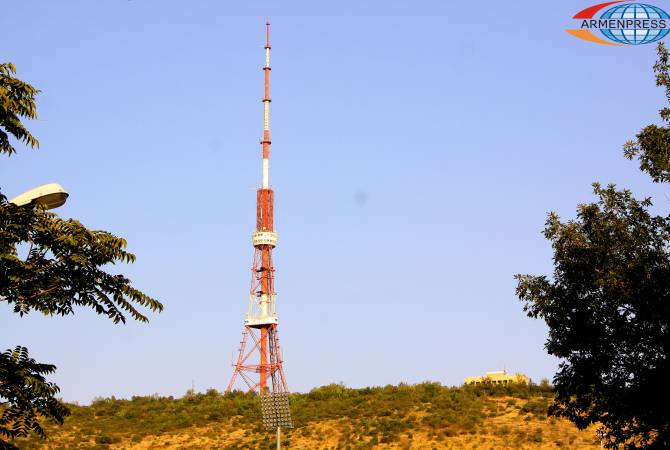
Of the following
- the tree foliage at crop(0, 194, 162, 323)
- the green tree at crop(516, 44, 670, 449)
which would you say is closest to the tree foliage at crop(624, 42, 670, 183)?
the green tree at crop(516, 44, 670, 449)

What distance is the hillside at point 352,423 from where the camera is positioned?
48.9 metres

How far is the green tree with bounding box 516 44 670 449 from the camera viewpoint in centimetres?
2203

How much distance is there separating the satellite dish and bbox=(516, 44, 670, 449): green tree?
46.0 feet

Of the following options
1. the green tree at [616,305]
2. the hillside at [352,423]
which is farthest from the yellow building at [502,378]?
the green tree at [616,305]

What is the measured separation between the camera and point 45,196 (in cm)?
1473

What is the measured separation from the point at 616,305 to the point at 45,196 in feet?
49.4

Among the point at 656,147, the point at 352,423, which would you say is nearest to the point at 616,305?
the point at 656,147

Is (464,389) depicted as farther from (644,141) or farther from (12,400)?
(12,400)

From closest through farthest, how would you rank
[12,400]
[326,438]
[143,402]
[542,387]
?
1. [12,400]
2. [326,438]
3. [542,387]
4. [143,402]

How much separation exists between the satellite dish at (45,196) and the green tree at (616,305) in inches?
552

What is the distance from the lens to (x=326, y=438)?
169 feet

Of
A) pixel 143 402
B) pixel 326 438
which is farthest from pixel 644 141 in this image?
pixel 143 402

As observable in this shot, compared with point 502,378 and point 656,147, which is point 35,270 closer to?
point 656,147

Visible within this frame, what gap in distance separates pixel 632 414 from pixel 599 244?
4.61 metres
